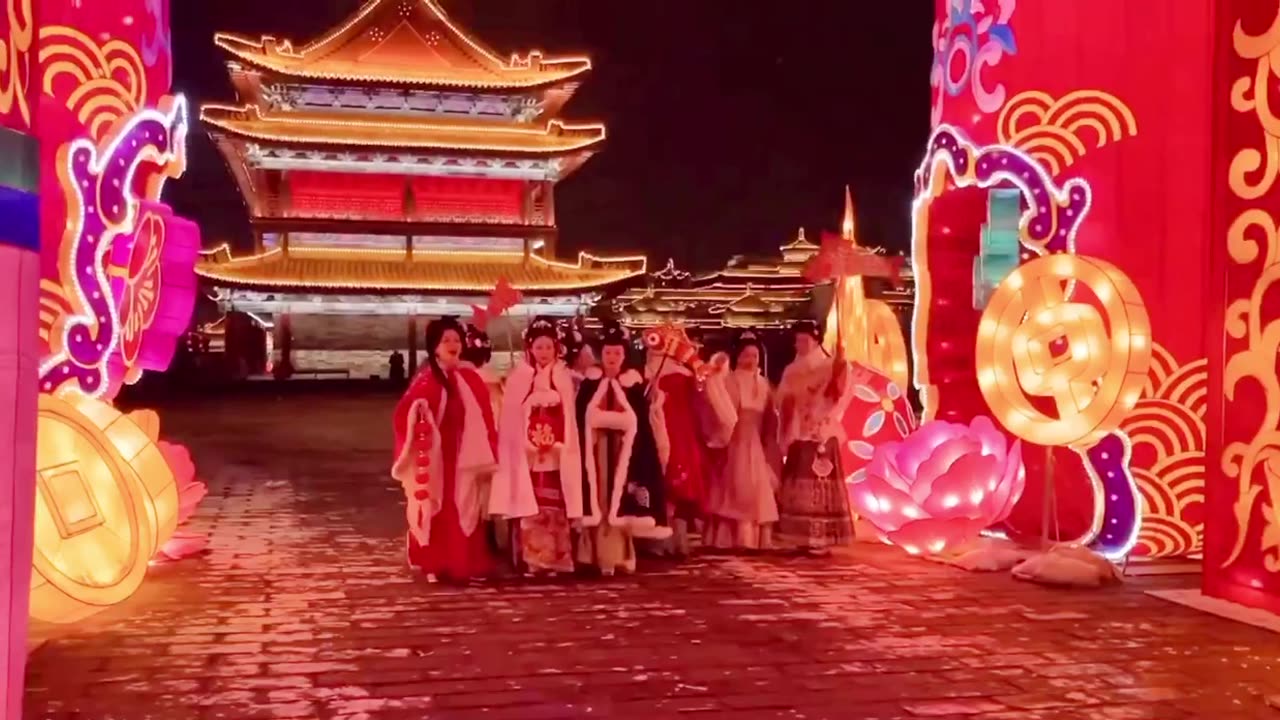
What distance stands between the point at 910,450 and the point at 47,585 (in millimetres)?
4501

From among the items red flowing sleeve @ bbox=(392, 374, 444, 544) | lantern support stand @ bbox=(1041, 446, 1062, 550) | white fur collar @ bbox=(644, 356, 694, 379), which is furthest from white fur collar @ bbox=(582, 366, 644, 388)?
lantern support stand @ bbox=(1041, 446, 1062, 550)

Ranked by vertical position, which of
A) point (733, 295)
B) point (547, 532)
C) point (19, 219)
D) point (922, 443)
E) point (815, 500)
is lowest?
point (547, 532)

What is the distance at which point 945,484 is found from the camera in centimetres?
638

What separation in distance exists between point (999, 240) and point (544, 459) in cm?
343

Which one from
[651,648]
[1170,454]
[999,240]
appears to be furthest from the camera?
[999,240]

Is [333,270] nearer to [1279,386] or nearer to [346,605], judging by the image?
[346,605]

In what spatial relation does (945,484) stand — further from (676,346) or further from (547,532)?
(547,532)

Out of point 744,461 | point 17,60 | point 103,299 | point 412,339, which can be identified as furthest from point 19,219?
point 412,339

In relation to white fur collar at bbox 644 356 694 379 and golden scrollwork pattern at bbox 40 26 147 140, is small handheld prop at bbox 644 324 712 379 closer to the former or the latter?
white fur collar at bbox 644 356 694 379

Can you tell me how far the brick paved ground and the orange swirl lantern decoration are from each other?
45.8 inches

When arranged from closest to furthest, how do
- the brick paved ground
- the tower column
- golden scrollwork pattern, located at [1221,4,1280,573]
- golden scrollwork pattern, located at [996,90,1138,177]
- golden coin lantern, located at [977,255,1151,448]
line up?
the brick paved ground → golden scrollwork pattern, located at [1221,4,1280,573] → golden coin lantern, located at [977,255,1151,448] → golden scrollwork pattern, located at [996,90,1138,177] → the tower column

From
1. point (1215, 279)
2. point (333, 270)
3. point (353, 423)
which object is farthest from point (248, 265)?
point (1215, 279)

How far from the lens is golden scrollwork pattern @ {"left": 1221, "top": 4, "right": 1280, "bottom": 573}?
512 cm

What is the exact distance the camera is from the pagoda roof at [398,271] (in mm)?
23406
